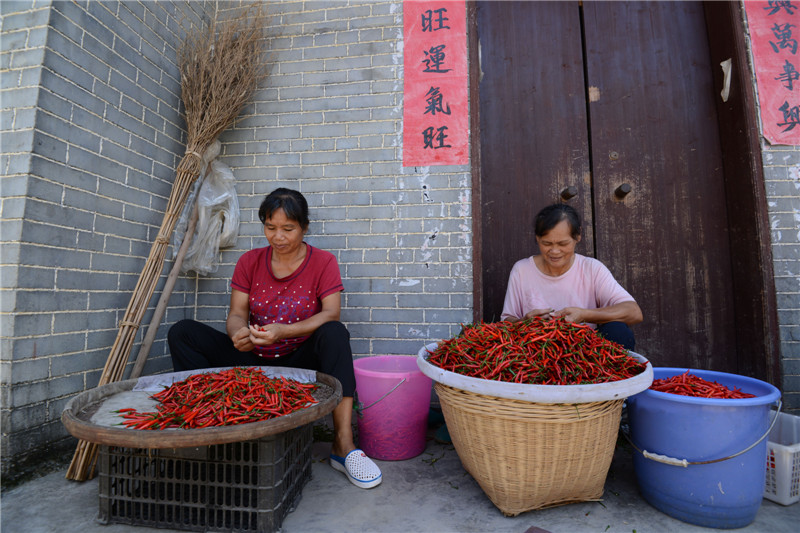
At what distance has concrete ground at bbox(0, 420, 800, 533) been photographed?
1619mm

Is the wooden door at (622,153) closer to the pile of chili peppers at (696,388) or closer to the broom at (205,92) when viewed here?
the pile of chili peppers at (696,388)

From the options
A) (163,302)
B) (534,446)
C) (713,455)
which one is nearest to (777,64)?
(713,455)

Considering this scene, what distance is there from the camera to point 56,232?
215 cm

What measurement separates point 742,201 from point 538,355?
247cm

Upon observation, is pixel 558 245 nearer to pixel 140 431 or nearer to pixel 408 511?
pixel 408 511

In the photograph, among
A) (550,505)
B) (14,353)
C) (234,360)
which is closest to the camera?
(550,505)

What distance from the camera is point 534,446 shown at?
62.7 inches

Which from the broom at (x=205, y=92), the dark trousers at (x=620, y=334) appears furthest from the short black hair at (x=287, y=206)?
the dark trousers at (x=620, y=334)

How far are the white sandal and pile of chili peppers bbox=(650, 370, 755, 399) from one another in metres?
1.43

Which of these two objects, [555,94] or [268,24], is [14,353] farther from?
[555,94]

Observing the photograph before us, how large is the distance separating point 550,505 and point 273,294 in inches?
71.3

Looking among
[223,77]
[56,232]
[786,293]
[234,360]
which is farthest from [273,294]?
[786,293]

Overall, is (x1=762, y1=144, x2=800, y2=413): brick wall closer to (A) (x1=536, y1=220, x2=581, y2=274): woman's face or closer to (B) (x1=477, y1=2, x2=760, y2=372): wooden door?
(B) (x1=477, y1=2, x2=760, y2=372): wooden door

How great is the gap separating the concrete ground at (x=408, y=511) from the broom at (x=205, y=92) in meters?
0.70
